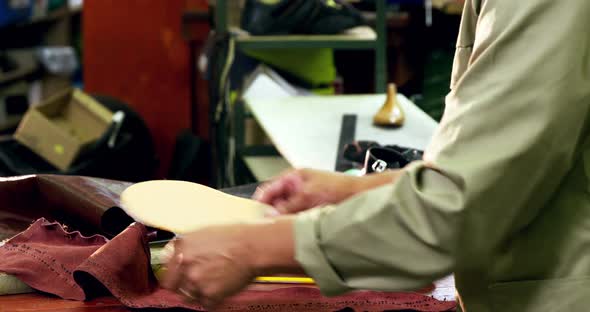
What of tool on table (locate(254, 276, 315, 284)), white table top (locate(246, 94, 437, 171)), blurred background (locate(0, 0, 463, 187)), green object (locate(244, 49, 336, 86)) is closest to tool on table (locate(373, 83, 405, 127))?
white table top (locate(246, 94, 437, 171))

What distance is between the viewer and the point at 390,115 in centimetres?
315

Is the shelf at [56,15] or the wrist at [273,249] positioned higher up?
the wrist at [273,249]

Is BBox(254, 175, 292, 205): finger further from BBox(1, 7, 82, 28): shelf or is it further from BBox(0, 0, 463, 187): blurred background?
BBox(1, 7, 82, 28): shelf

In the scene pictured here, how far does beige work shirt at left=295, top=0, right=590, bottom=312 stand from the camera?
1.05 metres

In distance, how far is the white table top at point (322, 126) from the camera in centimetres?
290

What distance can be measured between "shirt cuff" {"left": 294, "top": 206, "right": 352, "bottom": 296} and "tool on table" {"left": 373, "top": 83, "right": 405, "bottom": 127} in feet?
6.79

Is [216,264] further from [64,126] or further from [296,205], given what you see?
[64,126]

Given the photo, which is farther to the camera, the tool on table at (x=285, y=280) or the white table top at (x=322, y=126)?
the white table top at (x=322, y=126)

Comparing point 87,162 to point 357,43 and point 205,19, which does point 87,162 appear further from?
point 357,43

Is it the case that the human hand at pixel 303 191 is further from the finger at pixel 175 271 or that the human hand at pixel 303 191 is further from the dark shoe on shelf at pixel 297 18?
the dark shoe on shelf at pixel 297 18

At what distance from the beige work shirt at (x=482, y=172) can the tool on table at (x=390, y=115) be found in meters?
2.02

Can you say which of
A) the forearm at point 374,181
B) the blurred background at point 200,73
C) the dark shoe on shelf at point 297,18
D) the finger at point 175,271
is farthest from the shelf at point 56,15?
the finger at point 175,271

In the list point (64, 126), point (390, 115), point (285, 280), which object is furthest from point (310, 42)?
point (285, 280)

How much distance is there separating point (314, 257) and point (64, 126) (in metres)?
4.21
